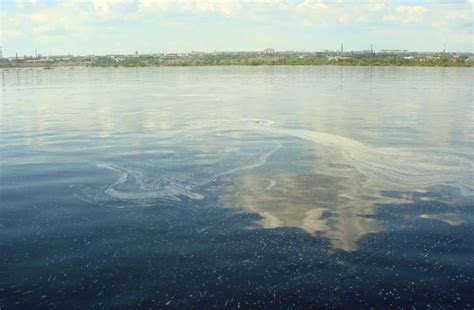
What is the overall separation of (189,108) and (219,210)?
23043mm

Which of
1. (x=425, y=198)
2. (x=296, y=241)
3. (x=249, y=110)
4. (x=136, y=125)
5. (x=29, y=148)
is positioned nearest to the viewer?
(x=296, y=241)

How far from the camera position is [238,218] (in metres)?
11.9

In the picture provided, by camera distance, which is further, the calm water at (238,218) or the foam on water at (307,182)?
the foam on water at (307,182)

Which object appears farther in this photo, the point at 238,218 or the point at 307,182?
the point at 307,182

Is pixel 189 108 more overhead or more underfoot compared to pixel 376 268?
more overhead

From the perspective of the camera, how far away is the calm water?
342 inches

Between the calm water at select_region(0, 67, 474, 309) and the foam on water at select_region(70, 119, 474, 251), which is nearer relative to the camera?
the calm water at select_region(0, 67, 474, 309)

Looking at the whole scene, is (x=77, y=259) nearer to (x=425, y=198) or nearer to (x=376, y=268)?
(x=376, y=268)

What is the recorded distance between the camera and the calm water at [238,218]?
8688 mm

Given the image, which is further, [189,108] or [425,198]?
[189,108]

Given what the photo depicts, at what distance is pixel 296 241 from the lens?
1059 centimetres

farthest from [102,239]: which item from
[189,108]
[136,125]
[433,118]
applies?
[189,108]

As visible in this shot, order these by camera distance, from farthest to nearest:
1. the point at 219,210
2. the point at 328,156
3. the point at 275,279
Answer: the point at 328,156 < the point at 219,210 < the point at 275,279

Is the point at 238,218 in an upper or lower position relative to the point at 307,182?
lower
